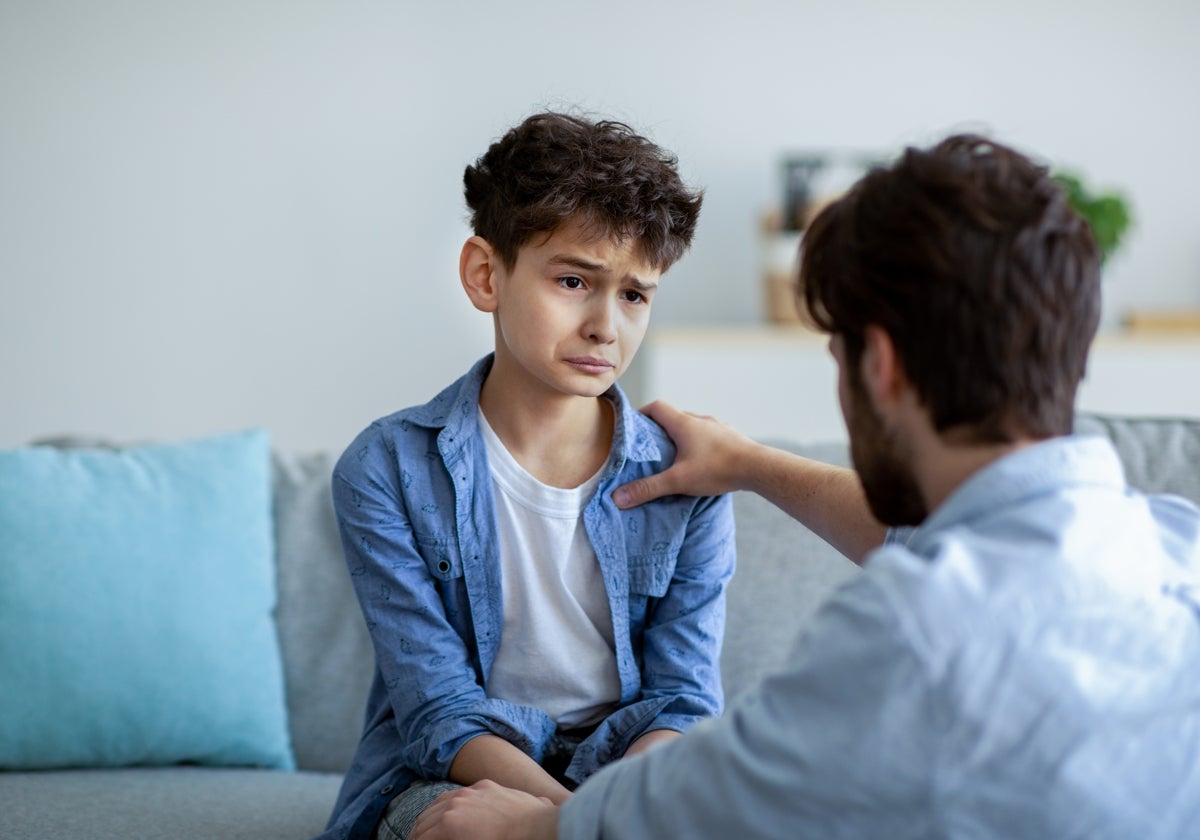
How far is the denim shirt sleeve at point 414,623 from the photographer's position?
131 cm

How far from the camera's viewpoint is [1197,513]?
100 cm

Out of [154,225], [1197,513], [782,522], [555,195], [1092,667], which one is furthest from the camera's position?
[154,225]

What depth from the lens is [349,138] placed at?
11.6 ft

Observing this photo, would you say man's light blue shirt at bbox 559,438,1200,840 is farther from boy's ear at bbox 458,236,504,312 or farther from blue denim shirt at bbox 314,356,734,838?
boy's ear at bbox 458,236,504,312

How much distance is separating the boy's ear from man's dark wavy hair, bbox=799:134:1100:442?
1.85ft

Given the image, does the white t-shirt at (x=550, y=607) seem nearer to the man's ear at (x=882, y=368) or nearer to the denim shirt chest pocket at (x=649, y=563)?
the denim shirt chest pocket at (x=649, y=563)

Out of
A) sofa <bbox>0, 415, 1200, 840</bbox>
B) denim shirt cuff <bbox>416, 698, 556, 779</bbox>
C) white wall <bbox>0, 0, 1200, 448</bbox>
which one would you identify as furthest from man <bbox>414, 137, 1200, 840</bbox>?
white wall <bbox>0, 0, 1200, 448</bbox>

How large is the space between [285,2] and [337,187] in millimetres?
534

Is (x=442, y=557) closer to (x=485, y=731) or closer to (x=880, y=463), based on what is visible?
(x=485, y=731)

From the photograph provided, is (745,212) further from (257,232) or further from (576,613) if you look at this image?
(576,613)

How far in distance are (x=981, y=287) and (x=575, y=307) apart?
1.78ft

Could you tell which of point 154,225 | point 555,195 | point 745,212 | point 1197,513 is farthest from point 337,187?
point 1197,513

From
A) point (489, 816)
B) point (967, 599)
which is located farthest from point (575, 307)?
point (967, 599)

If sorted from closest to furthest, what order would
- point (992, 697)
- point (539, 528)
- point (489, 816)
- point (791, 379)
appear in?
point (992, 697) → point (489, 816) → point (539, 528) → point (791, 379)
